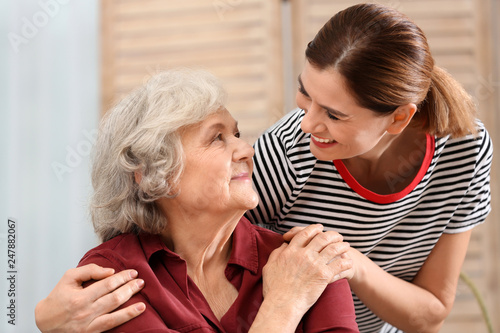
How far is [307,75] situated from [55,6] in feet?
6.09

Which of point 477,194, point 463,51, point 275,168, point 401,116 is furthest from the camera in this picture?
point 463,51

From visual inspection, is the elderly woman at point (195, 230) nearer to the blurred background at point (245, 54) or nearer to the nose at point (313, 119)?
the nose at point (313, 119)

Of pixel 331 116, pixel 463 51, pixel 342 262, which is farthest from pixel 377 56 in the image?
pixel 463 51

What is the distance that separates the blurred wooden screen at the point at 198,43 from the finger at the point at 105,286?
195 cm

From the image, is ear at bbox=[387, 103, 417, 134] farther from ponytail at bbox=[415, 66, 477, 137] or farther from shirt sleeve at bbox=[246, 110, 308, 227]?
shirt sleeve at bbox=[246, 110, 308, 227]

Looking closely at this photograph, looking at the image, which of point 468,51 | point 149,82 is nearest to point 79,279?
point 149,82

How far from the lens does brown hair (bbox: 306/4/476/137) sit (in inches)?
47.9

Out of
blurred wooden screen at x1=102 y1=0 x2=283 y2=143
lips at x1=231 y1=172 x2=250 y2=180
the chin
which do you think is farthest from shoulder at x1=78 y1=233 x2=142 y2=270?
blurred wooden screen at x1=102 y1=0 x2=283 y2=143

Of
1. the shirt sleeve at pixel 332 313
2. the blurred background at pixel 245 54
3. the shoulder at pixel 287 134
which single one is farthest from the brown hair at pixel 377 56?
the blurred background at pixel 245 54

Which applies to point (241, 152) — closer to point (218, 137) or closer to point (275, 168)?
point (218, 137)

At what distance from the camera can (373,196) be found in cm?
146

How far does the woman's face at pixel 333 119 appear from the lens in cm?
124

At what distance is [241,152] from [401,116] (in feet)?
1.44

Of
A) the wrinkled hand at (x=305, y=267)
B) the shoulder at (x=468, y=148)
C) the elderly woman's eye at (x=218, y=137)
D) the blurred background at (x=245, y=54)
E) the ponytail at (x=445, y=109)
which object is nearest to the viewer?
the wrinkled hand at (x=305, y=267)
